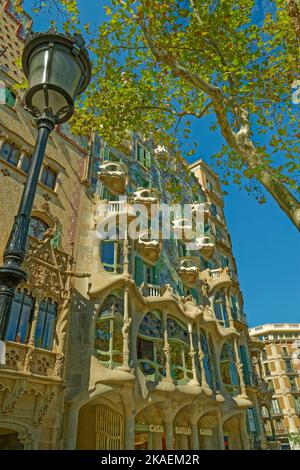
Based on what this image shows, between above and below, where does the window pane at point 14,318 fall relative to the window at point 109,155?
below

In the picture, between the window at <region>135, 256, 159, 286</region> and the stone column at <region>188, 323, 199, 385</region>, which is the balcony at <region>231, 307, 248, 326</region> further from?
the window at <region>135, 256, 159, 286</region>

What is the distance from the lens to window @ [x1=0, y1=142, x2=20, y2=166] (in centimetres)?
1327

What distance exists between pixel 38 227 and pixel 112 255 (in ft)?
12.3

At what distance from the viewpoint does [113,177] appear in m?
18.2

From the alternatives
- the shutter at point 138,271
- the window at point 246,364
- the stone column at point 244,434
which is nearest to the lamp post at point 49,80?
the shutter at point 138,271

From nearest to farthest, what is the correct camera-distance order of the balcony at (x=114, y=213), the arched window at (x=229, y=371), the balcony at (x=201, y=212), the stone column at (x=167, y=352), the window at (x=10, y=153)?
1. the window at (x=10, y=153)
2. the stone column at (x=167, y=352)
3. the balcony at (x=114, y=213)
4. the arched window at (x=229, y=371)
5. the balcony at (x=201, y=212)

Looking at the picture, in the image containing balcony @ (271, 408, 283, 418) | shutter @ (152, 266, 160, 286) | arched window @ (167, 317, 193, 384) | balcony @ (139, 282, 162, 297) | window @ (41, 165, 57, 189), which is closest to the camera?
window @ (41, 165, 57, 189)

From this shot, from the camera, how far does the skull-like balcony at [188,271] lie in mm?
20750

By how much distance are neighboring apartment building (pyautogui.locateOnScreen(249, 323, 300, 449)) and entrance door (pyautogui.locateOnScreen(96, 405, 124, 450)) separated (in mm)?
34873

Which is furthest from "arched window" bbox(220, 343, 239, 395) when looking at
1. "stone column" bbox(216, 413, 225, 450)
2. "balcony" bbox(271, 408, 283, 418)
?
"balcony" bbox(271, 408, 283, 418)

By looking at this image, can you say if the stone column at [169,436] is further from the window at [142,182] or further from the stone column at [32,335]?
the window at [142,182]

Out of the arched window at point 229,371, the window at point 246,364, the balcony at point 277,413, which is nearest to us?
the arched window at point 229,371

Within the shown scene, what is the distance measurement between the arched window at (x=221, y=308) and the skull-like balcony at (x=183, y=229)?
170 inches

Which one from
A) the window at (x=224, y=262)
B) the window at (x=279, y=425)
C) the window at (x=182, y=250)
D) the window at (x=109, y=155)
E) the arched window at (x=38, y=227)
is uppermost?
the window at (x=109, y=155)
